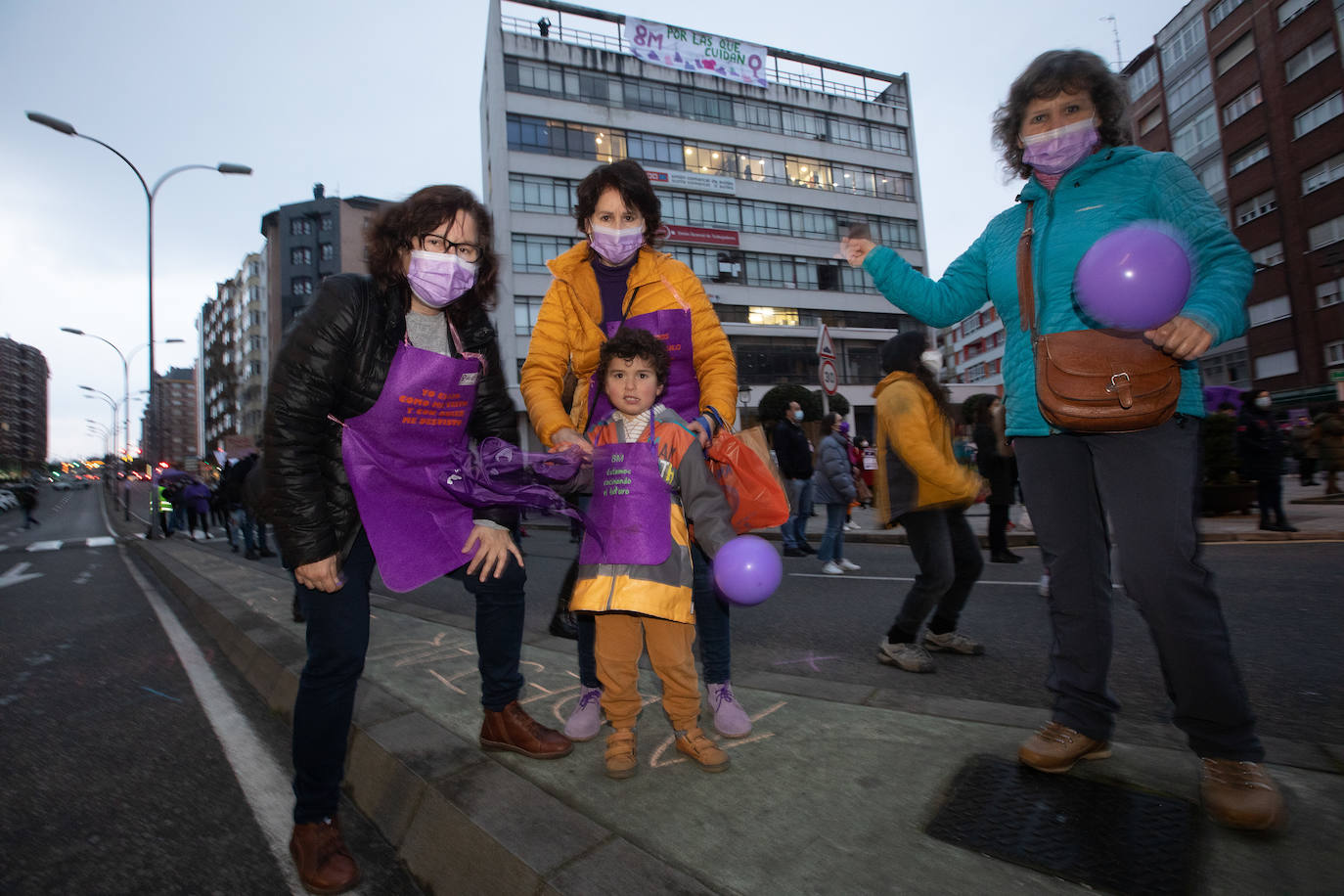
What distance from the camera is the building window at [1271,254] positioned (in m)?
30.1

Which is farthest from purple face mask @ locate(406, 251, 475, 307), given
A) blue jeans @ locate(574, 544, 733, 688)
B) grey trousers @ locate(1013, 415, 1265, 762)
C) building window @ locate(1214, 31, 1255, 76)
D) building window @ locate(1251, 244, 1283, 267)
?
building window @ locate(1214, 31, 1255, 76)

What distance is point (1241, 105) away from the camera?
104 ft

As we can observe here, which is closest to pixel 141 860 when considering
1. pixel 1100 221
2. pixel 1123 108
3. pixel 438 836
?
pixel 438 836

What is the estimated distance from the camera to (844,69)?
42.0m

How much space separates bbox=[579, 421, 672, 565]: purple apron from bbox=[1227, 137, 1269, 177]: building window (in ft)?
134

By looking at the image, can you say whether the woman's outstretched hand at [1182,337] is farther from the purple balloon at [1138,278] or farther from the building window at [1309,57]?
the building window at [1309,57]

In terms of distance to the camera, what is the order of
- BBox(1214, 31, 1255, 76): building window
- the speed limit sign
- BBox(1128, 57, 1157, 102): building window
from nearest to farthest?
the speed limit sign, BBox(1214, 31, 1255, 76): building window, BBox(1128, 57, 1157, 102): building window

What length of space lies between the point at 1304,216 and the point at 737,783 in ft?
129

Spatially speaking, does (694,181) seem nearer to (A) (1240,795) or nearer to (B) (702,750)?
(B) (702,750)

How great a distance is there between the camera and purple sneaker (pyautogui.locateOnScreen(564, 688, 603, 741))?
2.63 metres

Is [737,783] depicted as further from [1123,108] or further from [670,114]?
[670,114]

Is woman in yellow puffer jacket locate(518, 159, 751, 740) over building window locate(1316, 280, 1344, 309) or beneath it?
beneath

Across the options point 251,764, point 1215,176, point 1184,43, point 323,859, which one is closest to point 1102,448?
point 323,859

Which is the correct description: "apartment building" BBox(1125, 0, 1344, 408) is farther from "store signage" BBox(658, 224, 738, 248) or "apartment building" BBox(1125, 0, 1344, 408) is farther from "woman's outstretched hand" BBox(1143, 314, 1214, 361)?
"woman's outstretched hand" BBox(1143, 314, 1214, 361)
